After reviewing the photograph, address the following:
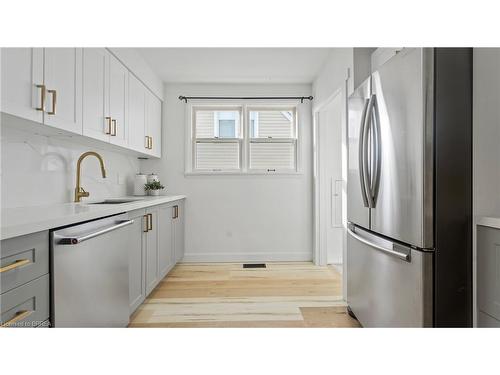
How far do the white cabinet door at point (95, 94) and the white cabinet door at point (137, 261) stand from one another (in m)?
0.69

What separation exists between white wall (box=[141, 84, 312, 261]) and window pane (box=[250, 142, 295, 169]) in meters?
0.17

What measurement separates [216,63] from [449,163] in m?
2.73

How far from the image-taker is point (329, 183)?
12.9 ft

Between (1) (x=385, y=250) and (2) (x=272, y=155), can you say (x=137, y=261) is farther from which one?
(2) (x=272, y=155)

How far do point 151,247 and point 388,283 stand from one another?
1.93 m

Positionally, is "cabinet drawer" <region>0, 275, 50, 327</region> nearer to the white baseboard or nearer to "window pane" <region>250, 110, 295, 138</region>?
the white baseboard

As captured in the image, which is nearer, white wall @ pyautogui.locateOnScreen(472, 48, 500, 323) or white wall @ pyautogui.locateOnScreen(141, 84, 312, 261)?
white wall @ pyautogui.locateOnScreen(472, 48, 500, 323)

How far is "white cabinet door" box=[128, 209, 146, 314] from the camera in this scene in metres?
2.25

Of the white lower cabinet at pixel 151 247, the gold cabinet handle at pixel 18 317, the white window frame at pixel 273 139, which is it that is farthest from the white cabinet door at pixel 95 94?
the white window frame at pixel 273 139

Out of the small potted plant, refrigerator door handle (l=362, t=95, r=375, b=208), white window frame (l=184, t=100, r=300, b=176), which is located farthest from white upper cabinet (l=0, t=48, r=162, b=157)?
refrigerator door handle (l=362, t=95, r=375, b=208)

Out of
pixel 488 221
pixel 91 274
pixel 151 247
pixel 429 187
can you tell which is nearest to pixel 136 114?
pixel 151 247

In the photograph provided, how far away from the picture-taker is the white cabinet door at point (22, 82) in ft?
4.62

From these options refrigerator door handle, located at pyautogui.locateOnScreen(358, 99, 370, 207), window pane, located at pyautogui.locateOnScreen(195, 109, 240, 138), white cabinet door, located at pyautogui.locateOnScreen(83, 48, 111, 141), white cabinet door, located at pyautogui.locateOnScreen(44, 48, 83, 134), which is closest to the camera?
white cabinet door, located at pyautogui.locateOnScreen(44, 48, 83, 134)

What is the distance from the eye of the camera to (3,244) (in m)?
1.04
